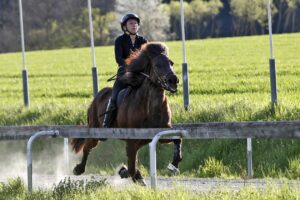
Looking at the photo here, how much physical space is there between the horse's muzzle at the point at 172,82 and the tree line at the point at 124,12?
475 inches

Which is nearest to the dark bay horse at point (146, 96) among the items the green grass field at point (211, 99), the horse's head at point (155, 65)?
the horse's head at point (155, 65)

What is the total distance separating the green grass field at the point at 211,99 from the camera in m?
14.5

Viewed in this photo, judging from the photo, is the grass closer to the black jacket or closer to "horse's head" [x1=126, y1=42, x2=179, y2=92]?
"horse's head" [x1=126, y1=42, x2=179, y2=92]

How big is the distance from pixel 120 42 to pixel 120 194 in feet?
12.1

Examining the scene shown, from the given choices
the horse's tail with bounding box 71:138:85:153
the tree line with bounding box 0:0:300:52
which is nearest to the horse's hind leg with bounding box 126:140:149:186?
the horse's tail with bounding box 71:138:85:153

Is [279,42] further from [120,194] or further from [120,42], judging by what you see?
[120,194]

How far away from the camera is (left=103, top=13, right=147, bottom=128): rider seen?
40.8 feet

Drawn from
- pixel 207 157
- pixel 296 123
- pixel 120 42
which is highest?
pixel 120 42

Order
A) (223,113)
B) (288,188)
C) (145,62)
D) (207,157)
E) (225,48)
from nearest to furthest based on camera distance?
1. (288,188)
2. (145,62)
3. (207,157)
4. (223,113)
5. (225,48)

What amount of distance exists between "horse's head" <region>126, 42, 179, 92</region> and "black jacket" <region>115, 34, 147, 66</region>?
0.37 meters

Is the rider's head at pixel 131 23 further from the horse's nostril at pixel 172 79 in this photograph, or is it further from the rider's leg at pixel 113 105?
the horse's nostril at pixel 172 79

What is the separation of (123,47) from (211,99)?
707 centimetres

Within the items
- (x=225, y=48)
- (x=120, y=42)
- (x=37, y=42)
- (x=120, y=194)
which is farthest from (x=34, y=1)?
(x=37, y=42)

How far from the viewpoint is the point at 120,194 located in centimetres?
939
